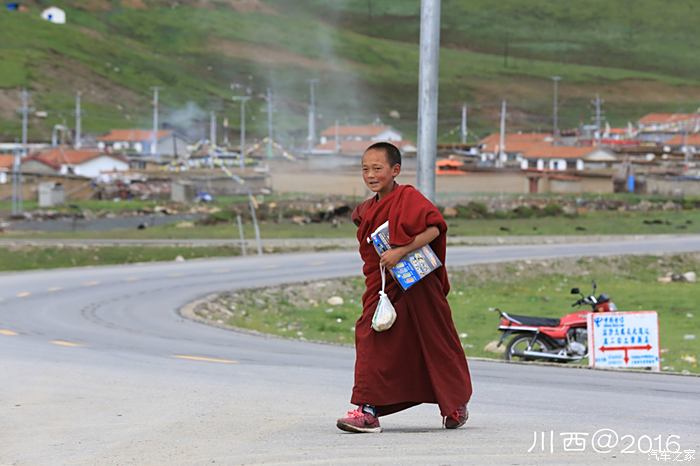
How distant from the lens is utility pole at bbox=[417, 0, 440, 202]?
13.9m

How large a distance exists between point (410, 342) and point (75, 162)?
111 meters

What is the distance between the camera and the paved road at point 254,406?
28.2 feet

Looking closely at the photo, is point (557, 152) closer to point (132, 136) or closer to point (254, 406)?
point (132, 136)

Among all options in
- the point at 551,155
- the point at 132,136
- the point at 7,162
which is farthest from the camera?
the point at 132,136

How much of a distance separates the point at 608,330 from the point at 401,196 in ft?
32.4

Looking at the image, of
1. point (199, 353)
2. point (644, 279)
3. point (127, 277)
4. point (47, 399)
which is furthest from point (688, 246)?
point (47, 399)

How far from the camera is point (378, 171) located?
945cm

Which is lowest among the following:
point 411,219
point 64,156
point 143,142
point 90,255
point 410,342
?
point 90,255

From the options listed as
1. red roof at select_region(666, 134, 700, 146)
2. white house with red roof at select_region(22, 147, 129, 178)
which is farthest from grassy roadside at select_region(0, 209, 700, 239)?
red roof at select_region(666, 134, 700, 146)

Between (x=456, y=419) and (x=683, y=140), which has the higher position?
(x=683, y=140)

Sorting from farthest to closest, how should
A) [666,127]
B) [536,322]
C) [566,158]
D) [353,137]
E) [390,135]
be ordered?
[666,127] < [390,135] < [353,137] < [566,158] < [536,322]

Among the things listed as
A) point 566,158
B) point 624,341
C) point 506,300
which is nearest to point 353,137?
point 566,158

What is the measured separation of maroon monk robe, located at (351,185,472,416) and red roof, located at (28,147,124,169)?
10606 centimetres

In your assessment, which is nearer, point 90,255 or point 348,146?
point 90,255
